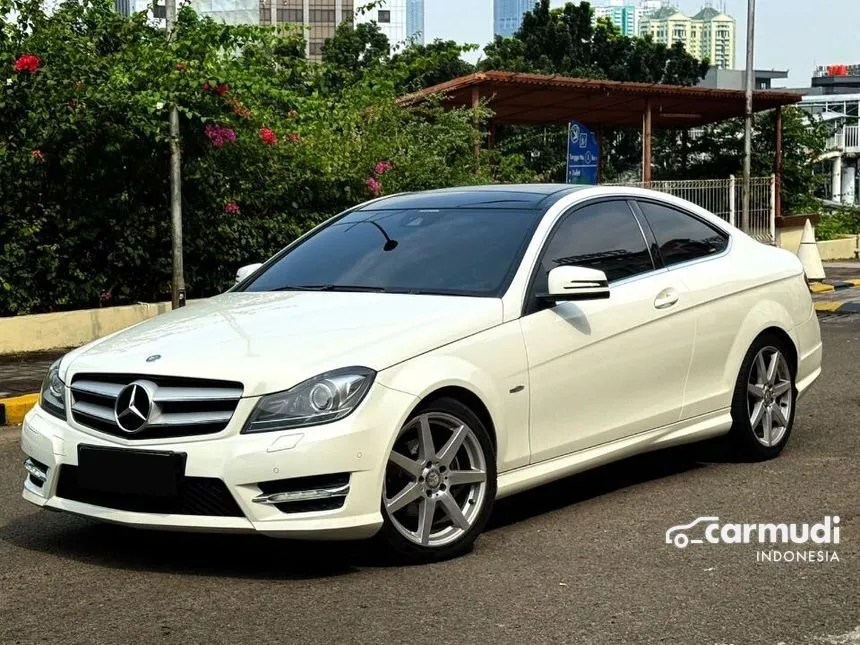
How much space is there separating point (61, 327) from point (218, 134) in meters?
2.68

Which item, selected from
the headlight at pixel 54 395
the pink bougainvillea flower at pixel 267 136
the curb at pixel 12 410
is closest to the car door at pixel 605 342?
the headlight at pixel 54 395

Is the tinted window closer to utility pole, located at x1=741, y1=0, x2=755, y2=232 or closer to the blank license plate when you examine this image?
the blank license plate

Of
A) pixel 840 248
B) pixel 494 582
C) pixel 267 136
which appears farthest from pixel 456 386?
pixel 840 248

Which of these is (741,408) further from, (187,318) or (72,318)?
(72,318)

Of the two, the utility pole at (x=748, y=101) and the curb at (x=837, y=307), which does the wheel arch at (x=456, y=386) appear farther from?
the utility pole at (x=748, y=101)

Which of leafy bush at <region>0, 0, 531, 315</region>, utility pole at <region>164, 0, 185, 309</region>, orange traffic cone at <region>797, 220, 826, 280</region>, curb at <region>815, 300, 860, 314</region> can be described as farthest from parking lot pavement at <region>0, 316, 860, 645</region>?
orange traffic cone at <region>797, 220, 826, 280</region>

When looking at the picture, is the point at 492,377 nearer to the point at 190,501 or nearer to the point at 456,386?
the point at 456,386

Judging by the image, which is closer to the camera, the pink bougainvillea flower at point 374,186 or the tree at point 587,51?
the pink bougainvillea flower at point 374,186

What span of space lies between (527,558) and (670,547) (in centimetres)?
61

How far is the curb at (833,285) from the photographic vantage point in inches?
877

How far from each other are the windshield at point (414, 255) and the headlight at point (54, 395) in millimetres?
1243

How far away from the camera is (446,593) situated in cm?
495

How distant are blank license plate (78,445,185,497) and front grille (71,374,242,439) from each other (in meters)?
0.08

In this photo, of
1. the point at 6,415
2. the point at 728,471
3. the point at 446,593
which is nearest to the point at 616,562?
the point at 446,593
